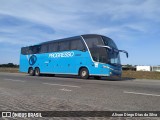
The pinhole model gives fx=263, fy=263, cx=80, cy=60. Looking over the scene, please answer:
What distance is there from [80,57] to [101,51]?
102 inches

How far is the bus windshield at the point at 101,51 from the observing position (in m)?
21.4

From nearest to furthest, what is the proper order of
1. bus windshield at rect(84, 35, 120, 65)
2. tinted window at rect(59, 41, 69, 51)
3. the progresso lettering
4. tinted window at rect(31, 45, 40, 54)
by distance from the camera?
bus windshield at rect(84, 35, 120, 65)
the progresso lettering
tinted window at rect(59, 41, 69, 51)
tinted window at rect(31, 45, 40, 54)

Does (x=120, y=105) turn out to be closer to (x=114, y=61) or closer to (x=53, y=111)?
(x=53, y=111)

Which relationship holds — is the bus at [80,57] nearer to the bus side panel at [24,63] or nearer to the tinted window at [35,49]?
the tinted window at [35,49]

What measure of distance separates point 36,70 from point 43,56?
7.77 feet

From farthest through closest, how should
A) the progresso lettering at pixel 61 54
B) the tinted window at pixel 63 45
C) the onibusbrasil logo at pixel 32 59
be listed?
the onibusbrasil logo at pixel 32 59 → the tinted window at pixel 63 45 → the progresso lettering at pixel 61 54

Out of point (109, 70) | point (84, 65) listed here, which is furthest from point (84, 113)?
point (84, 65)

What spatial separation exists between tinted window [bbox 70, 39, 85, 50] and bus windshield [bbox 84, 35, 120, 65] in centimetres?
73

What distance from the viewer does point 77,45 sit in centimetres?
2378

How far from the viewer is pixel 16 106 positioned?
7.41 metres

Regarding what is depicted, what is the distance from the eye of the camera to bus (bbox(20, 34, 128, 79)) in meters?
21.6

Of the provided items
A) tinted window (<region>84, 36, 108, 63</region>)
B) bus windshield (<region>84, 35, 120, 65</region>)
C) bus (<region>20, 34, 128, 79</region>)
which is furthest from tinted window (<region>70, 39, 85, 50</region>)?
tinted window (<region>84, 36, 108, 63</region>)

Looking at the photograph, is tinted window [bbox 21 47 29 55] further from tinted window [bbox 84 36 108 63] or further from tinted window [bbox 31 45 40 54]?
tinted window [bbox 84 36 108 63]

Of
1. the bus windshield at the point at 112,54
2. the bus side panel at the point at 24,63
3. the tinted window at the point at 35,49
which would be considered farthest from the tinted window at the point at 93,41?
the bus side panel at the point at 24,63
